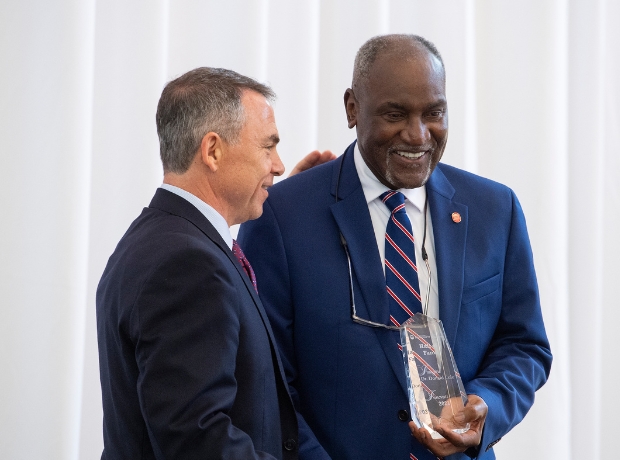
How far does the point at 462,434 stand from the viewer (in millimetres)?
1639

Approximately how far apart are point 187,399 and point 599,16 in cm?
240

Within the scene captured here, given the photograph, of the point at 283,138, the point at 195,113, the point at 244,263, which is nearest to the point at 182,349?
the point at 244,263

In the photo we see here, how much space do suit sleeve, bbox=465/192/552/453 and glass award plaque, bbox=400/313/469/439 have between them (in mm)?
164

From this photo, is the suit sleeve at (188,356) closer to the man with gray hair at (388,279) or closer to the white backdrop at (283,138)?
the man with gray hair at (388,279)

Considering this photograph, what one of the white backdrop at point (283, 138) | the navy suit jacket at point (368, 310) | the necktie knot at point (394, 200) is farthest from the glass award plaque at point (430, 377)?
the white backdrop at point (283, 138)

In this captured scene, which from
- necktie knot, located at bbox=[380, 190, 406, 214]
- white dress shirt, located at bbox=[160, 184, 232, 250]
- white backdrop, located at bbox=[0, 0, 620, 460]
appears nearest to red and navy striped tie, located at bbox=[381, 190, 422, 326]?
necktie knot, located at bbox=[380, 190, 406, 214]

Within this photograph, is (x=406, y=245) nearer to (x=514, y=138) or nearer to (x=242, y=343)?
(x=242, y=343)

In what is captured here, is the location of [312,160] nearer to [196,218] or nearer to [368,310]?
[368,310]

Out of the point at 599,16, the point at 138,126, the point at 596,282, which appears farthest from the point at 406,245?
the point at 599,16

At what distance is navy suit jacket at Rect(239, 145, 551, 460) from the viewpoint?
70.1 inches

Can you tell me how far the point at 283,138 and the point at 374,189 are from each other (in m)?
0.92

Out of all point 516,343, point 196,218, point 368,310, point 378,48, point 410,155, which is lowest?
point 516,343

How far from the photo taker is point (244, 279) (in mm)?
1554

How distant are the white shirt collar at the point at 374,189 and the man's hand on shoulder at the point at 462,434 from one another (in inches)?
19.4
